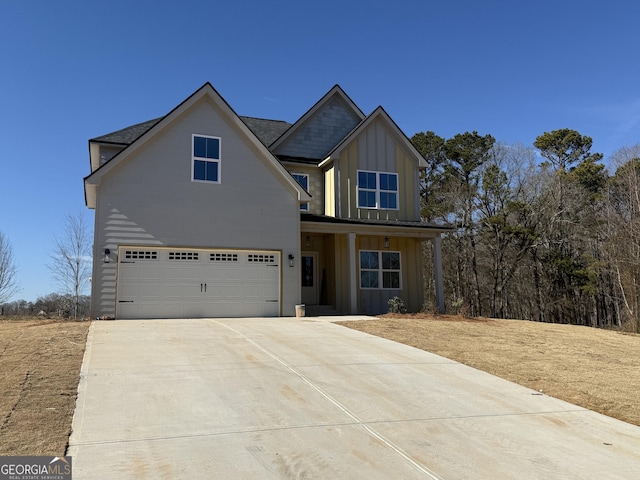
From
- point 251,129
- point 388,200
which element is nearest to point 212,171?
point 251,129

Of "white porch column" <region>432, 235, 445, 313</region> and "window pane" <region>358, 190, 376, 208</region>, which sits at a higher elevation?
"window pane" <region>358, 190, 376, 208</region>

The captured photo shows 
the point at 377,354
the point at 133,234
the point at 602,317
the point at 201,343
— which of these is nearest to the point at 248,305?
the point at 133,234

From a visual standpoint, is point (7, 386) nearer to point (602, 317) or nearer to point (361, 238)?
point (361, 238)

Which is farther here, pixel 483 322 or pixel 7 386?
pixel 483 322

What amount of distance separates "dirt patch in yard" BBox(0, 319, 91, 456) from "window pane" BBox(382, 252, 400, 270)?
12420 millimetres

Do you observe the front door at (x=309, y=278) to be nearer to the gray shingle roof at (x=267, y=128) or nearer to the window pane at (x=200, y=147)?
the gray shingle roof at (x=267, y=128)

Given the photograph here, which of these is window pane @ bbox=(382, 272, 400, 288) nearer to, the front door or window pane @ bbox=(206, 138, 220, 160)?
the front door

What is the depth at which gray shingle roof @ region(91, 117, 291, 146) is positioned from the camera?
58.1 ft

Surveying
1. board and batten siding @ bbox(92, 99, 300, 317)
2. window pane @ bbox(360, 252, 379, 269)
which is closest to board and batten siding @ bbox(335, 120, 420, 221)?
window pane @ bbox(360, 252, 379, 269)

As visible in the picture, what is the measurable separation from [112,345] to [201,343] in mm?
1761

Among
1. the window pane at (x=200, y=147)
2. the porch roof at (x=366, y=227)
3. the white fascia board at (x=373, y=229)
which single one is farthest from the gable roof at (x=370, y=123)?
the window pane at (x=200, y=147)

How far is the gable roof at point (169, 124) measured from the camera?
14.8 metres

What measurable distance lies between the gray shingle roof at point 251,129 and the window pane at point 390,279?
7480mm

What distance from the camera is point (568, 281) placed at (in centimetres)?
2991
